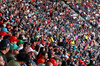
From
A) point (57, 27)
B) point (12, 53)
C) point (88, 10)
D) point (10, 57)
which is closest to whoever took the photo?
point (10, 57)

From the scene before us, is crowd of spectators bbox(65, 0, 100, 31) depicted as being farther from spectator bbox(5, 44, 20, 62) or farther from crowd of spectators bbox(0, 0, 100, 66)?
spectator bbox(5, 44, 20, 62)

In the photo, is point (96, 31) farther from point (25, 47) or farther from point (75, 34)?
point (25, 47)

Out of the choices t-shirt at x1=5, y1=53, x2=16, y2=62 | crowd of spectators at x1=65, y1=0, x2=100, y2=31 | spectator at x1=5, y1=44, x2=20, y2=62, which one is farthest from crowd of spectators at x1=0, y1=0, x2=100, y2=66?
t-shirt at x1=5, y1=53, x2=16, y2=62

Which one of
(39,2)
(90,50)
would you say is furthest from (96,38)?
(39,2)

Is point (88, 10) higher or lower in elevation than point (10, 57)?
lower

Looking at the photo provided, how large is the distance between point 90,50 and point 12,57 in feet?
23.8

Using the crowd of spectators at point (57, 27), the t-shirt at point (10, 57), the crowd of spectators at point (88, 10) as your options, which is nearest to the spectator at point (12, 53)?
the t-shirt at point (10, 57)

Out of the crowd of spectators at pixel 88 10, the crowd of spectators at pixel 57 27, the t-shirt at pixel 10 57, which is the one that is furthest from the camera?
the crowd of spectators at pixel 88 10

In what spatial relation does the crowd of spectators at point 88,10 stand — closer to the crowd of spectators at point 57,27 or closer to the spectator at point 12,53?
the crowd of spectators at point 57,27

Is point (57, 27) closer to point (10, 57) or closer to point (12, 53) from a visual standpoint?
point (12, 53)

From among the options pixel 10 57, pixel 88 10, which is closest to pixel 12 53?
pixel 10 57

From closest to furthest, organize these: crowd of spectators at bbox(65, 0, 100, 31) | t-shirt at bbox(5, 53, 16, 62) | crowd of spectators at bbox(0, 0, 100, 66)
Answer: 1. t-shirt at bbox(5, 53, 16, 62)
2. crowd of spectators at bbox(0, 0, 100, 66)
3. crowd of spectators at bbox(65, 0, 100, 31)

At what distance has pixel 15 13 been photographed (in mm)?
8156

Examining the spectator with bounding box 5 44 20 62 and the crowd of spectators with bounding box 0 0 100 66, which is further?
the crowd of spectators with bounding box 0 0 100 66
